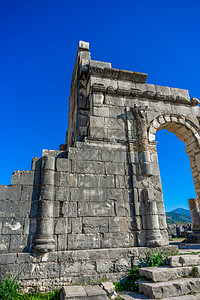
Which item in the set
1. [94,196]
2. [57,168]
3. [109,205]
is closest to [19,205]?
[57,168]

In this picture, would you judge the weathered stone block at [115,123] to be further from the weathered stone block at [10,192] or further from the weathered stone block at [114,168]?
the weathered stone block at [10,192]

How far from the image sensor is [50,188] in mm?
5453

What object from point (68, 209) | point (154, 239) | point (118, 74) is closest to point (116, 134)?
point (118, 74)

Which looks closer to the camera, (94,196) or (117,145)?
(94,196)

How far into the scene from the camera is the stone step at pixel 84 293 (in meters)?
3.92

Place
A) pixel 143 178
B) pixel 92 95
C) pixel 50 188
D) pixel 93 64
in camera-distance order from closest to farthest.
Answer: pixel 50 188 < pixel 143 178 < pixel 92 95 < pixel 93 64

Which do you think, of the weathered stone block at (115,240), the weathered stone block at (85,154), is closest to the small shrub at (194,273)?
the weathered stone block at (115,240)

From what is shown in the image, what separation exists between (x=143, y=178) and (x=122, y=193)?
82 cm

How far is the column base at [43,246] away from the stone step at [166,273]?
2.21m

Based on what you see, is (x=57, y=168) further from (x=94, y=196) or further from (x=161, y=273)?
(x=161, y=273)

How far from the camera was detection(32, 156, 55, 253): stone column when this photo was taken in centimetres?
496

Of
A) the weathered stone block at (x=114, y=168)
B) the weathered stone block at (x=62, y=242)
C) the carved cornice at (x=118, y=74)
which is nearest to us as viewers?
the weathered stone block at (x=62, y=242)

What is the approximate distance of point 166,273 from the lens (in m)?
4.59

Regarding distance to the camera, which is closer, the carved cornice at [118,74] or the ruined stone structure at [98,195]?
the ruined stone structure at [98,195]
